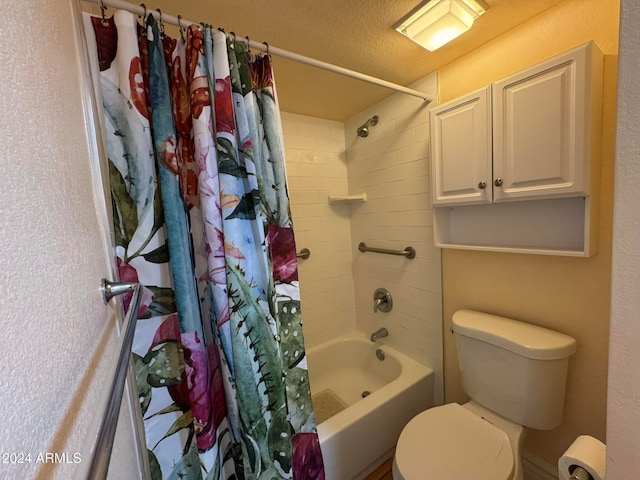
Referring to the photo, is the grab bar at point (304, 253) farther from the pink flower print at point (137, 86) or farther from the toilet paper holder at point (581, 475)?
the toilet paper holder at point (581, 475)

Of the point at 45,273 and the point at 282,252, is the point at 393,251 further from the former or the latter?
the point at 45,273

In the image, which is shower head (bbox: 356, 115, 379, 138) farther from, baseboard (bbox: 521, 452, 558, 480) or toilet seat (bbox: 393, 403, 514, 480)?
baseboard (bbox: 521, 452, 558, 480)

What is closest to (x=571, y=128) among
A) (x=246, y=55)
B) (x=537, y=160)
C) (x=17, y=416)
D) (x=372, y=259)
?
(x=537, y=160)

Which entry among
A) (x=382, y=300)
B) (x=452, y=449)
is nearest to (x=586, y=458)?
(x=452, y=449)

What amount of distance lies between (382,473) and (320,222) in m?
1.59

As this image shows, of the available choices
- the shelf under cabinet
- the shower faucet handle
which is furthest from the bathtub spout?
the shelf under cabinet

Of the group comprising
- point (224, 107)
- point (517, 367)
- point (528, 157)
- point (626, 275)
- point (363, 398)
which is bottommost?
point (363, 398)

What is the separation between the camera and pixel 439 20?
3.43 ft

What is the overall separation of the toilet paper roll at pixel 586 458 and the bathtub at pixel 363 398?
2.89 feet

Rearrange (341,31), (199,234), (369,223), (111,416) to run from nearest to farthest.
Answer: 1. (111,416)
2. (199,234)
3. (341,31)
4. (369,223)

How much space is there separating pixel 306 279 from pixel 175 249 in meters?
1.31

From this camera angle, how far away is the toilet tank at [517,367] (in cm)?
108

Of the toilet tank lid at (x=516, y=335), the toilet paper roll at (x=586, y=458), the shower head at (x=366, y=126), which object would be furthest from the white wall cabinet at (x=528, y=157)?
the toilet paper roll at (x=586, y=458)

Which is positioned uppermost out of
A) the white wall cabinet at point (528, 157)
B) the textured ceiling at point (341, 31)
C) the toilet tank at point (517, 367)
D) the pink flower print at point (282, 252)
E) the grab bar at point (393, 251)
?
the textured ceiling at point (341, 31)
